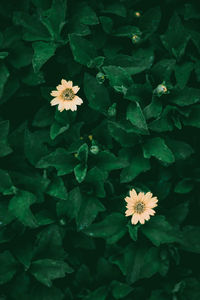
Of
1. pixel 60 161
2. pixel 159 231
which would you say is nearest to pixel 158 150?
pixel 159 231

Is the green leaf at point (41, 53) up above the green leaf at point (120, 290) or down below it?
above

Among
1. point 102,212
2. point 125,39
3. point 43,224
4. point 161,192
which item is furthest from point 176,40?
point 43,224

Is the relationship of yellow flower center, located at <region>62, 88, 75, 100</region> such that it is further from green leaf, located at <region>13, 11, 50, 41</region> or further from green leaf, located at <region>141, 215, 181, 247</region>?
green leaf, located at <region>141, 215, 181, 247</region>

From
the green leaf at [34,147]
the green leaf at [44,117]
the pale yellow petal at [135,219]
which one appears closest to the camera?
the pale yellow petal at [135,219]

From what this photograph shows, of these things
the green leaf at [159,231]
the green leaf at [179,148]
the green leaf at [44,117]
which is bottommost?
the green leaf at [159,231]

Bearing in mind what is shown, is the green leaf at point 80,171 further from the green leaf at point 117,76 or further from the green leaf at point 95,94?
the green leaf at point 117,76

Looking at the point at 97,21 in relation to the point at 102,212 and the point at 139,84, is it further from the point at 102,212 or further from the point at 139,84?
the point at 102,212

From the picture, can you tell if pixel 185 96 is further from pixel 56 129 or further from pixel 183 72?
pixel 56 129

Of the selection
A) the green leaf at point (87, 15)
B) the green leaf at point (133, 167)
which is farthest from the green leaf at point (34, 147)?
the green leaf at point (87, 15)
